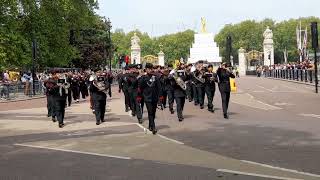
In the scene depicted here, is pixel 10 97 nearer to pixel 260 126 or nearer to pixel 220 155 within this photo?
pixel 260 126

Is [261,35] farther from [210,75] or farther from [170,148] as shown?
[170,148]

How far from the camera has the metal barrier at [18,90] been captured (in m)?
37.8

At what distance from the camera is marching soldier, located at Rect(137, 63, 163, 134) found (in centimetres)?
1505

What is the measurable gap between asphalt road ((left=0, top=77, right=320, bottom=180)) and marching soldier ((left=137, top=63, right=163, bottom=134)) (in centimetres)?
51

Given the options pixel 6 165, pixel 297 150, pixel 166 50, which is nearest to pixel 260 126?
pixel 297 150

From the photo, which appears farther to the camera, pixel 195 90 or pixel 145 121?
pixel 195 90

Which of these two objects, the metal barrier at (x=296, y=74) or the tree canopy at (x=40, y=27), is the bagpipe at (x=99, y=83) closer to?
the tree canopy at (x=40, y=27)

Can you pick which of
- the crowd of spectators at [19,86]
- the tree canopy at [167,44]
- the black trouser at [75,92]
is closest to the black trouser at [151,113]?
the black trouser at [75,92]

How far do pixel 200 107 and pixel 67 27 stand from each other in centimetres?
3090

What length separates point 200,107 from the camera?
22.9m

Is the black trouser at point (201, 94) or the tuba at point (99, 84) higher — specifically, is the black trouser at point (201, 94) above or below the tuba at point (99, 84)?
below

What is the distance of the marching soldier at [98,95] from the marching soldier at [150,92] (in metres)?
2.94

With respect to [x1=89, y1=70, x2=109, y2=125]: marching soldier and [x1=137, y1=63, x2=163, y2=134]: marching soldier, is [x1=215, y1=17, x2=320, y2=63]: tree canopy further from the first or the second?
[x1=137, y1=63, x2=163, y2=134]: marching soldier

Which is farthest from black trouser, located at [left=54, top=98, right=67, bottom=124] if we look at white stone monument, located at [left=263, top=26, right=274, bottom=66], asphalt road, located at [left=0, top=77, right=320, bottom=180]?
white stone monument, located at [left=263, top=26, right=274, bottom=66]
